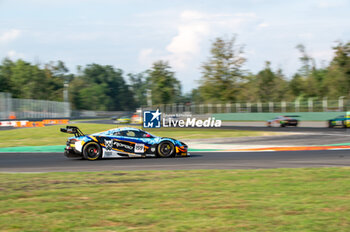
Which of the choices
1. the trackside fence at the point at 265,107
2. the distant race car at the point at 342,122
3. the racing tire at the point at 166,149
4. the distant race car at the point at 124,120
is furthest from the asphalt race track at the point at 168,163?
the distant race car at the point at 124,120

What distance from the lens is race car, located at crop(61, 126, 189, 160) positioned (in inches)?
523

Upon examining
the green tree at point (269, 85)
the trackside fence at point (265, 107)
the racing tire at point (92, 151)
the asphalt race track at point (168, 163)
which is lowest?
the asphalt race track at point (168, 163)

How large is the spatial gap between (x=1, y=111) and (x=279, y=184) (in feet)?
113

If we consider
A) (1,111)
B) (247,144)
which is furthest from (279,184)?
(1,111)

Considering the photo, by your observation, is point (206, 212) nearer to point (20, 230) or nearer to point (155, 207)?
point (155, 207)

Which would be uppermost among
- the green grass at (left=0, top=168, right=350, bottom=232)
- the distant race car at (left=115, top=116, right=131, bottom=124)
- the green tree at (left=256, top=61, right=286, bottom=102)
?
the green tree at (left=256, top=61, right=286, bottom=102)

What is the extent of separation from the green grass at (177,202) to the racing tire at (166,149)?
4.15m

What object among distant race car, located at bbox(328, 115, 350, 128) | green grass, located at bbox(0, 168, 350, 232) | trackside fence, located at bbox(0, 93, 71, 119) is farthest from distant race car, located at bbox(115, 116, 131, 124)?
green grass, located at bbox(0, 168, 350, 232)

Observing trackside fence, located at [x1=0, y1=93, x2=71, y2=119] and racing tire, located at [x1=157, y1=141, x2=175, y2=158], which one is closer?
racing tire, located at [x1=157, y1=141, x2=175, y2=158]

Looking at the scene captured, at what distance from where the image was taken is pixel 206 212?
18.6 ft

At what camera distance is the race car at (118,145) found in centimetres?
1328

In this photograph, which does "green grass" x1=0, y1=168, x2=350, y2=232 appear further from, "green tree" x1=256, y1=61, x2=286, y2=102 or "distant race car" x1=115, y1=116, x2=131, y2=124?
"green tree" x1=256, y1=61, x2=286, y2=102

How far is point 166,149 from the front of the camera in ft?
45.7

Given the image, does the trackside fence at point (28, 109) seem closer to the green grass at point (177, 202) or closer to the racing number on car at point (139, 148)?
the racing number on car at point (139, 148)
